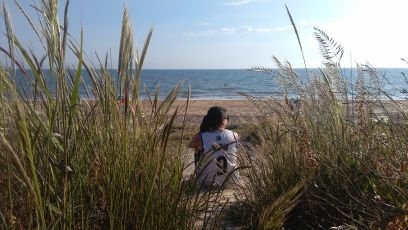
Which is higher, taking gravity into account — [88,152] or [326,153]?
[88,152]

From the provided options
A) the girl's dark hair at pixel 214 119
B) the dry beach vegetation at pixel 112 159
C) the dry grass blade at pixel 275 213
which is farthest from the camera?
the girl's dark hair at pixel 214 119

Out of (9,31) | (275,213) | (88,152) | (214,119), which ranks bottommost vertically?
(275,213)

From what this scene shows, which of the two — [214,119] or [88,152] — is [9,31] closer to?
[88,152]

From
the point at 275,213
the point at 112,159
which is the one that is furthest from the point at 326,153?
the point at 112,159

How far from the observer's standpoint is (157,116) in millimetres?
2068

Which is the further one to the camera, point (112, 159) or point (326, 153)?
point (326, 153)

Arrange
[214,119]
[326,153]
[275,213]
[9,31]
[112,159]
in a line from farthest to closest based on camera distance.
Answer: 1. [214,119]
2. [326,153]
3. [275,213]
4. [112,159]
5. [9,31]

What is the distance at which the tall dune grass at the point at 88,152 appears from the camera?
156cm

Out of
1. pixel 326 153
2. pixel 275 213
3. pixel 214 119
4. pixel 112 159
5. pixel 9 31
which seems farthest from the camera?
pixel 214 119

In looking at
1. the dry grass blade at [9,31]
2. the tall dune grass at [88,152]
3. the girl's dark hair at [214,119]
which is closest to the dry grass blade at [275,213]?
the tall dune grass at [88,152]

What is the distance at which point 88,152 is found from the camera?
6.23 ft

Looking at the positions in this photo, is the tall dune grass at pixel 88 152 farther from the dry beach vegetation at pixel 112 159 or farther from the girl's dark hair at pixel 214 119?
the girl's dark hair at pixel 214 119

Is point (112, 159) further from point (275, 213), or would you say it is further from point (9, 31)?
point (275, 213)

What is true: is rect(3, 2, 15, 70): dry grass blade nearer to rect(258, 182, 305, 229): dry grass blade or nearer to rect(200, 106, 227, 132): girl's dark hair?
rect(258, 182, 305, 229): dry grass blade
